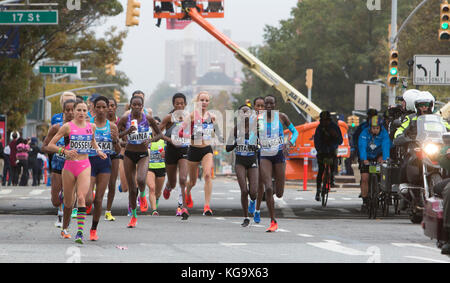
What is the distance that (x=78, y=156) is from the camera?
13.0 meters

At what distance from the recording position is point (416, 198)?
51.9 feet

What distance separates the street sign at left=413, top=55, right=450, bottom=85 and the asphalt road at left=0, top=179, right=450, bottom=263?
808cm

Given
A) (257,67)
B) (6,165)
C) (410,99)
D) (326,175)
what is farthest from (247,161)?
(257,67)

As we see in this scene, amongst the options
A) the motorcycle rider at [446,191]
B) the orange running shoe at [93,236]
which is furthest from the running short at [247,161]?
the motorcycle rider at [446,191]

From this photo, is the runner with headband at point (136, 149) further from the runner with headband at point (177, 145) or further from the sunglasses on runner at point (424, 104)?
the sunglasses on runner at point (424, 104)

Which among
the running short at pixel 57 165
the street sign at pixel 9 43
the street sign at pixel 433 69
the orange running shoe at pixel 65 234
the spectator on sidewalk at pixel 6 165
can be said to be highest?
the street sign at pixel 9 43

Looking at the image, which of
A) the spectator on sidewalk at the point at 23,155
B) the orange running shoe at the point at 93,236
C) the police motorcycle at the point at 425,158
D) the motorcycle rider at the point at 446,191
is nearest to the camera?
the motorcycle rider at the point at 446,191

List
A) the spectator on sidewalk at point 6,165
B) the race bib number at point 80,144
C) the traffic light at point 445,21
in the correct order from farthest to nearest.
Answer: the spectator on sidewalk at point 6,165
the traffic light at point 445,21
the race bib number at point 80,144

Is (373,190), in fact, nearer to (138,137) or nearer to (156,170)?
(156,170)

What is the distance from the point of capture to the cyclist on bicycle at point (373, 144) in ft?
61.6

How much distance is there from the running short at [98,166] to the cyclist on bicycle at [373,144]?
662 centimetres

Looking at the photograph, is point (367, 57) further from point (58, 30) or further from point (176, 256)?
point (176, 256)
